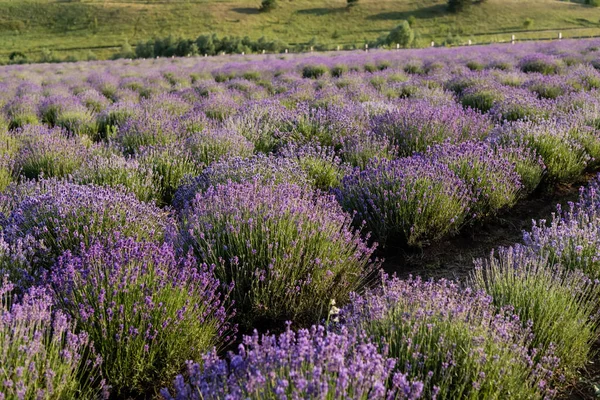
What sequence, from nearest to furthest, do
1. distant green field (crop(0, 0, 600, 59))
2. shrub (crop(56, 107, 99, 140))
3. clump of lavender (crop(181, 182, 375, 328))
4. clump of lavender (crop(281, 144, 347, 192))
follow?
1. clump of lavender (crop(181, 182, 375, 328))
2. clump of lavender (crop(281, 144, 347, 192))
3. shrub (crop(56, 107, 99, 140))
4. distant green field (crop(0, 0, 600, 59))

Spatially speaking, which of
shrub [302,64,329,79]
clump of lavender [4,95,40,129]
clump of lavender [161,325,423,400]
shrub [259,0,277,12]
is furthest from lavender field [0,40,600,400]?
shrub [259,0,277,12]

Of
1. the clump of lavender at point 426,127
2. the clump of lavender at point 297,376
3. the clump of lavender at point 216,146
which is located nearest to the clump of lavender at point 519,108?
the clump of lavender at point 426,127

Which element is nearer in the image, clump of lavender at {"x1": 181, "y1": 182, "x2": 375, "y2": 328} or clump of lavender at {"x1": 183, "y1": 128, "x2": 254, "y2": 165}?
clump of lavender at {"x1": 181, "y1": 182, "x2": 375, "y2": 328}

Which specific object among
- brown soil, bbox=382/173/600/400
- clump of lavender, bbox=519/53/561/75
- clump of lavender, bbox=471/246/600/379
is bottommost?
brown soil, bbox=382/173/600/400

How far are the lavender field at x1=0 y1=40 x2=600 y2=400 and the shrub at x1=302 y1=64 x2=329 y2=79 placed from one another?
7900 millimetres

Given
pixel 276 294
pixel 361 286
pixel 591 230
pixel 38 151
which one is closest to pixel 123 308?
pixel 276 294

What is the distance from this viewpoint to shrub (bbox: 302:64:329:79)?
14266mm

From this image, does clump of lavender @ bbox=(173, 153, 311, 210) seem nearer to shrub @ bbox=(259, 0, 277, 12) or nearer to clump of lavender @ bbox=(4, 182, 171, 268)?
clump of lavender @ bbox=(4, 182, 171, 268)

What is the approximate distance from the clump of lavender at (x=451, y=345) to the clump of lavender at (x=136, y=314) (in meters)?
0.79

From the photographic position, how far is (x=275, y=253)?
3.04 m

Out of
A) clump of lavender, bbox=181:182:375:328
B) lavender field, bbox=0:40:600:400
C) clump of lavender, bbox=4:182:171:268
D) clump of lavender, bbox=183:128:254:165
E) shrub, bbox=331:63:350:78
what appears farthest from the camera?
shrub, bbox=331:63:350:78

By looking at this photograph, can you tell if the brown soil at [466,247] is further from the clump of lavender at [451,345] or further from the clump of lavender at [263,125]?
the clump of lavender at [263,125]

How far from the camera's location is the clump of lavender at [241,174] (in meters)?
4.36

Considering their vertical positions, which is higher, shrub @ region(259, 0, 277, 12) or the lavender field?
shrub @ region(259, 0, 277, 12)
